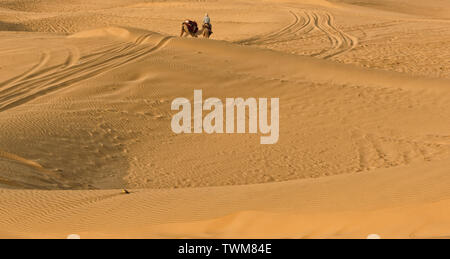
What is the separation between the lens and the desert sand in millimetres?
4762

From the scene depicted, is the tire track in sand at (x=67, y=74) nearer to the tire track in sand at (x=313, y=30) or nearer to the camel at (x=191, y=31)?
the camel at (x=191, y=31)

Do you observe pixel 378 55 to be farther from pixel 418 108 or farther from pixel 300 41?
pixel 418 108

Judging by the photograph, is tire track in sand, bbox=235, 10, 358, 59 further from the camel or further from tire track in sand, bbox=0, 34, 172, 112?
tire track in sand, bbox=0, 34, 172, 112

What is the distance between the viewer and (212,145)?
9.71m

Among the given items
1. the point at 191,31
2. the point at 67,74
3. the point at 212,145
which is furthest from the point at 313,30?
the point at 212,145

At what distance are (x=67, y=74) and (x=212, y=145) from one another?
4.26 meters

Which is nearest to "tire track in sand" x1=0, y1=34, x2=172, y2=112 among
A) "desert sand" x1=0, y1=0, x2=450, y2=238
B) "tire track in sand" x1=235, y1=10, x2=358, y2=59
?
"desert sand" x1=0, y1=0, x2=450, y2=238

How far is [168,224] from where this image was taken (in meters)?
4.80

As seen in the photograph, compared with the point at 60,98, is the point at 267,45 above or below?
above

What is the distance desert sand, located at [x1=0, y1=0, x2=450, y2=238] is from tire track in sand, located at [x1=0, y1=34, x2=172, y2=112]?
41mm

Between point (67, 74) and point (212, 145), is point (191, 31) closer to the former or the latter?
point (67, 74)

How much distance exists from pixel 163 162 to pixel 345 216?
4859mm
